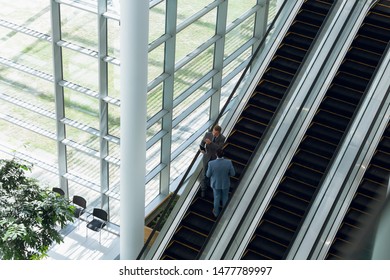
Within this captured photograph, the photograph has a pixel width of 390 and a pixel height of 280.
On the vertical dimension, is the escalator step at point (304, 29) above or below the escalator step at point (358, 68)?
above

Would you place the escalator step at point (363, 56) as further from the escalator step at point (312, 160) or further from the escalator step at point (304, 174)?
the escalator step at point (304, 174)

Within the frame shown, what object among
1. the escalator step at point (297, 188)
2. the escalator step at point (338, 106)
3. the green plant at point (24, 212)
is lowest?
the green plant at point (24, 212)

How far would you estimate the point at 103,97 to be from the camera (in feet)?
54.5

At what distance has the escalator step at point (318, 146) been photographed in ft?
45.2

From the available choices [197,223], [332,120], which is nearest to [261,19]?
[332,120]

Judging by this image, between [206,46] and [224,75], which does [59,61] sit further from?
[224,75]

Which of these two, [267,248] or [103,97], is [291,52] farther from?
[267,248]

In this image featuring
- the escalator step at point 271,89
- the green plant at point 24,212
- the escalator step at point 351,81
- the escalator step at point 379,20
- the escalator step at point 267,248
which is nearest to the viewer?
the green plant at point 24,212

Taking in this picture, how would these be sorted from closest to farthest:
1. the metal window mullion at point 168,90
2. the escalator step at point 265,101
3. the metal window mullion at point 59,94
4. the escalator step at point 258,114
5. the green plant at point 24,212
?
the green plant at point 24,212 < the escalator step at point 258,114 < the escalator step at point 265,101 < the metal window mullion at point 59,94 < the metal window mullion at point 168,90

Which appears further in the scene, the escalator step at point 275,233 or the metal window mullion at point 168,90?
the metal window mullion at point 168,90

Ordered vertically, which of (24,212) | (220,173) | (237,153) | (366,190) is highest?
(237,153)

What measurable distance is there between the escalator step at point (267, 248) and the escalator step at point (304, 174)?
1401 mm

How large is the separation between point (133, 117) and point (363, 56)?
5147mm

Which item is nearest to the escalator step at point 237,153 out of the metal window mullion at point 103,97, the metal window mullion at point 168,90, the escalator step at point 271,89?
the escalator step at point 271,89
